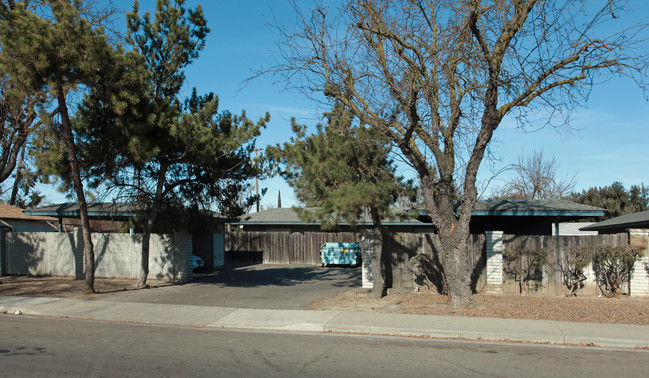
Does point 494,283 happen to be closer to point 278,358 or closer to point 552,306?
point 552,306

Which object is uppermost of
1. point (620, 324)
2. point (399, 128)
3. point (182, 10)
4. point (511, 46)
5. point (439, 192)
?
point (182, 10)

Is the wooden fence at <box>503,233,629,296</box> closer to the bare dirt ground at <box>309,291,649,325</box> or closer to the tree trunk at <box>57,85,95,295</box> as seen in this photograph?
the bare dirt ground at <box>309,291,649,325</box>

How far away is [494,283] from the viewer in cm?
1559

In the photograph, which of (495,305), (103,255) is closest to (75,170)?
(103,255)

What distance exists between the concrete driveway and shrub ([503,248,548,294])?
16.4ft

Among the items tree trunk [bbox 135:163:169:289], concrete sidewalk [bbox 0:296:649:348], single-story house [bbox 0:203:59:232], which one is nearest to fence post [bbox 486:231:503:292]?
concrete sidewalk [bbox 0:296:649:348]

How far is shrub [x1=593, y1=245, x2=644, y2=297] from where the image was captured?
14484 mm

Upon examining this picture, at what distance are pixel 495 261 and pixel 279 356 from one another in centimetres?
931

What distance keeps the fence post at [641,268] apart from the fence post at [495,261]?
3.59 metres

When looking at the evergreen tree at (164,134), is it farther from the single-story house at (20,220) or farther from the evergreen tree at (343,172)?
the single-story house at (20,220)

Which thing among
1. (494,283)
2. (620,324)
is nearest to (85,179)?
(494,283)

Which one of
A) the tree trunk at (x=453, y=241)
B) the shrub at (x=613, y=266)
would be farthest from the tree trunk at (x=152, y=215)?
the shrub at (x=613, y=266)

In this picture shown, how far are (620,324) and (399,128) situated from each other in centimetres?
662

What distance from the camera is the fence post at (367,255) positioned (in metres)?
16.6
